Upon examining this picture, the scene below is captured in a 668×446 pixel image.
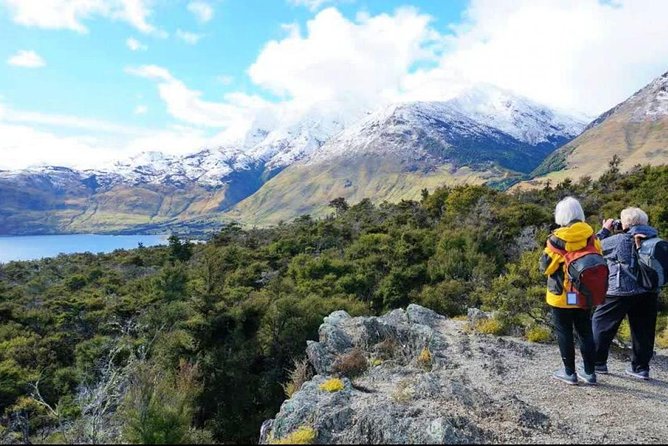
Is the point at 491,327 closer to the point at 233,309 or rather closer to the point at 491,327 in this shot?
the point at 491,327

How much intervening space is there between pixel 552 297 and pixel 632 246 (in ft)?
5.01

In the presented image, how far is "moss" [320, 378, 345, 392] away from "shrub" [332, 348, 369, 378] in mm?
1418

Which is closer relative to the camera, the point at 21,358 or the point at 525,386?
the point at 525,386

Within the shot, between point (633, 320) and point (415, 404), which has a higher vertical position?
point (633, 320)

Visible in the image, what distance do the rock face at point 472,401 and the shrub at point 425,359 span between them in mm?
22

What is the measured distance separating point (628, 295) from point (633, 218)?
1089 millimetres

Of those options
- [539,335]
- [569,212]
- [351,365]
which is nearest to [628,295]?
[569,212]

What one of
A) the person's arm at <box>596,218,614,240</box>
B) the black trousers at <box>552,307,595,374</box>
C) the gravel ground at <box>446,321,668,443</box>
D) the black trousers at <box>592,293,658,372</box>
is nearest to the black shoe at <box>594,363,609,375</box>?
the gravel ground at <box>446,321,668,443</box>

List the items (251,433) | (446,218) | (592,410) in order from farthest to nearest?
(446,218) → (251,433) → (592,410)

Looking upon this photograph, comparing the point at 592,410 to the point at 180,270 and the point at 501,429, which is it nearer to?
the point at 501,429

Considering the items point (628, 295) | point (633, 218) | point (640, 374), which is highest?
point (633, 218)

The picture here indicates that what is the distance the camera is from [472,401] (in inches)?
237

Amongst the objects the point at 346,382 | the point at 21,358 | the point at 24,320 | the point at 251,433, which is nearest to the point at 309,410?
the point at 346,382

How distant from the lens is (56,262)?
59812mm
